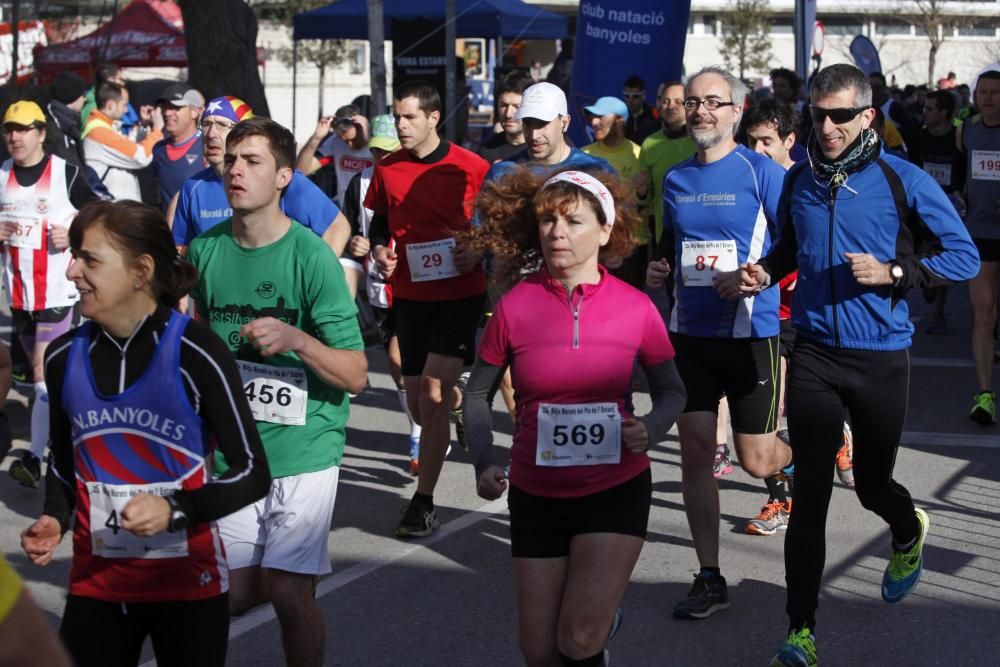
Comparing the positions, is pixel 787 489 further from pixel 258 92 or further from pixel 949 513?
pixel 258 92

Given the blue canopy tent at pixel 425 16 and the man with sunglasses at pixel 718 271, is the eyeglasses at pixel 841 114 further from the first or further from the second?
the blue canopy tent at pixel 425 16

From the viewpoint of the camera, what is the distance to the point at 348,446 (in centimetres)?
874

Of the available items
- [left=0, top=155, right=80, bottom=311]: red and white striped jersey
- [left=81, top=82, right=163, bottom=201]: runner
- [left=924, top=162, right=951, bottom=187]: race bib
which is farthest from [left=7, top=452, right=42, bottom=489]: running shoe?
[left=924, top=162, right=951, bottom=187]: race bib

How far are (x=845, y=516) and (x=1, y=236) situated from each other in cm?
482

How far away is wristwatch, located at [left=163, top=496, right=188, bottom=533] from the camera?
3175 mm

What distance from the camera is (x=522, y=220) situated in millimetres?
4328

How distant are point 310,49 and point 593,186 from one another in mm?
41215

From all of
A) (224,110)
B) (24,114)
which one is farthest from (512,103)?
(24,114)

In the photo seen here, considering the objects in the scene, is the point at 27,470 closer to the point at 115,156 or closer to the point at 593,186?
the point at 115,156

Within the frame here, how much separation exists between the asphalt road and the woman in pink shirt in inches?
49.2

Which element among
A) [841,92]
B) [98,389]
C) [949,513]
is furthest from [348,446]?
[98,389]

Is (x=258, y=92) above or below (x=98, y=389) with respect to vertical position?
above

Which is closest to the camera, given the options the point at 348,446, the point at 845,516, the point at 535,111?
the point at 535,111

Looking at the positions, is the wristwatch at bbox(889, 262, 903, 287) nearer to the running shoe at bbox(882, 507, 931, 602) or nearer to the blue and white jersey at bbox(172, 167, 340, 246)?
the running shoe at bbox(882, 507, 931, 602)
